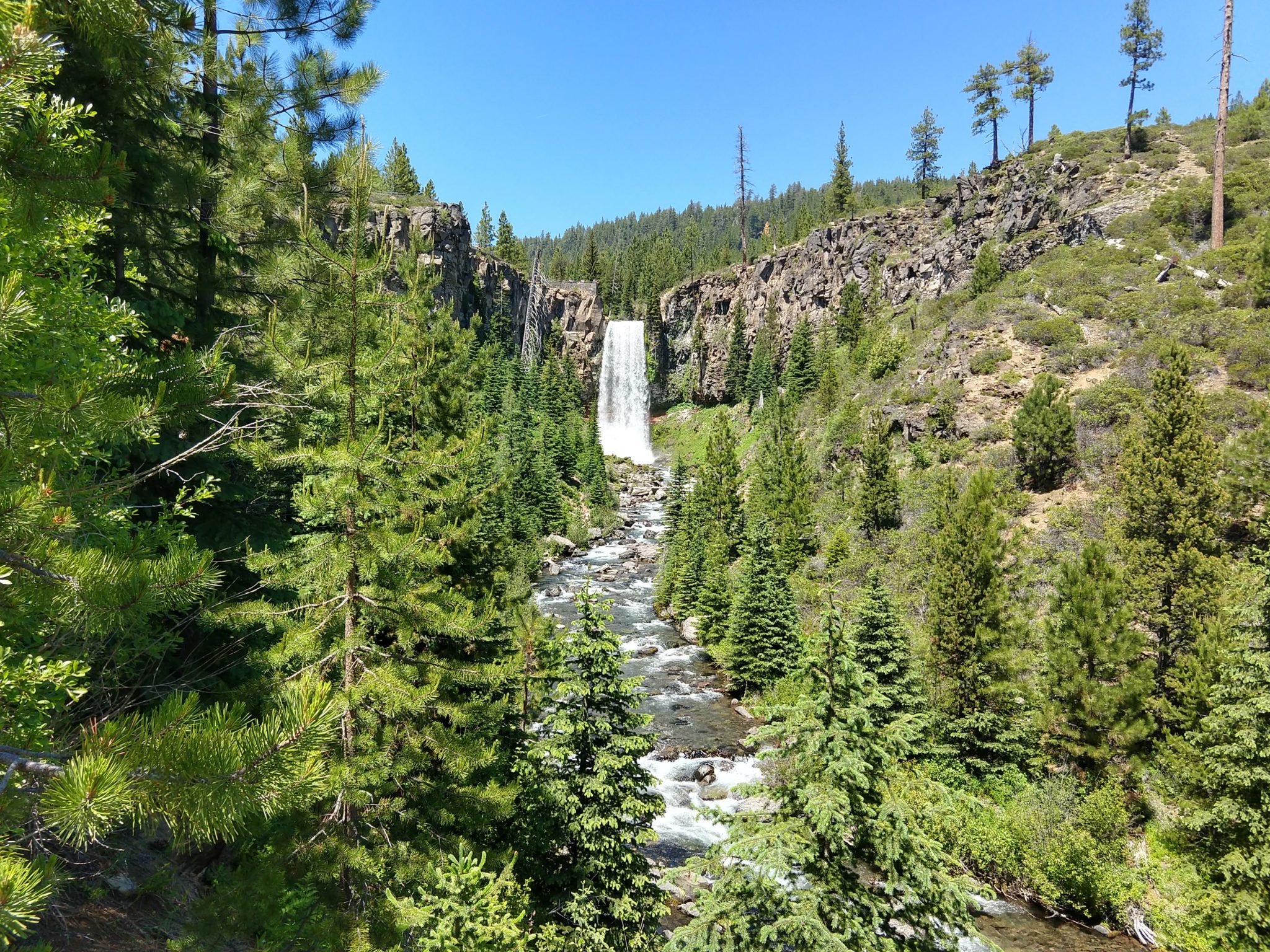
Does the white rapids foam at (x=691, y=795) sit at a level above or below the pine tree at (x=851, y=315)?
below

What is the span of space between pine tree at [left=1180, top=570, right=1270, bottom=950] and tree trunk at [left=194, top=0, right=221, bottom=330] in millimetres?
18928

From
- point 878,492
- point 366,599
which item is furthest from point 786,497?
point 366,599

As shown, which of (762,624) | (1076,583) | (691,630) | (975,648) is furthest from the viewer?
(691,630)

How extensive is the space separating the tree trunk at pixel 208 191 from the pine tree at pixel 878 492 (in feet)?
87.3

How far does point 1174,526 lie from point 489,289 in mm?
71727

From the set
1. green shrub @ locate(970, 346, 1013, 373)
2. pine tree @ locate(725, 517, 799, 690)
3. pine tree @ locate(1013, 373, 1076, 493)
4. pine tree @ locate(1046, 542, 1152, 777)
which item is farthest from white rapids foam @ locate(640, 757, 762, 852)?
green shrub @ locate(970, 346, 1013, 373)

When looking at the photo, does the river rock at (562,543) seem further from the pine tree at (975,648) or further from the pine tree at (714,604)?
the pine tree at (975,648)

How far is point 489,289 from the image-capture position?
2852 inches

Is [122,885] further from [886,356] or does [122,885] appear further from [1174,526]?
[886,356]

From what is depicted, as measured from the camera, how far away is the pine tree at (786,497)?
29.7 metres

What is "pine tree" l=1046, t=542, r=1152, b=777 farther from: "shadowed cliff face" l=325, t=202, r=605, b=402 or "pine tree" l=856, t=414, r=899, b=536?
"shadowed cliff face" l=325, t=202, r=605, b=402

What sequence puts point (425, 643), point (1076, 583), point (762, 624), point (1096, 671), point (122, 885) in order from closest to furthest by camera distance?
point (122, 885) < point (425, 643) < point (1096, 671) < point (1076, 583) < point (762, 624)

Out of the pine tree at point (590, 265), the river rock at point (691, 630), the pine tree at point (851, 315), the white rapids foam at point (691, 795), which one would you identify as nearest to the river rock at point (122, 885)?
the white rapids foam at point (691, 795)

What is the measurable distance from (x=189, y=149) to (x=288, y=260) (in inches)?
71.2
